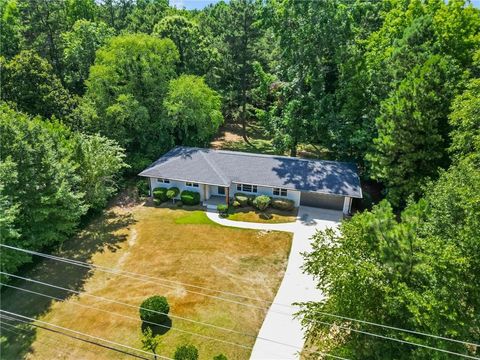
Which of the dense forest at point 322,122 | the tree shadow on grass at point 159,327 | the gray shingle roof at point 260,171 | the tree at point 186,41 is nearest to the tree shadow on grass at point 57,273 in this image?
the dense forest at point 322,122

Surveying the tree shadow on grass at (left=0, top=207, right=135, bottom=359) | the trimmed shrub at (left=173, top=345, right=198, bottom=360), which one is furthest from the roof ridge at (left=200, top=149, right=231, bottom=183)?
the trimmed shrub at (left=173, top=345, right=198, bottom=360)

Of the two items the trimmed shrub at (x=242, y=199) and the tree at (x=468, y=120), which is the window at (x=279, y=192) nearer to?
the trimmed shrub at (x=242, y=199)

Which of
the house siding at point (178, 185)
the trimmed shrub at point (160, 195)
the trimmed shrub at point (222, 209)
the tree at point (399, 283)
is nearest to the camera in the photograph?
the tree at point (399, 283)

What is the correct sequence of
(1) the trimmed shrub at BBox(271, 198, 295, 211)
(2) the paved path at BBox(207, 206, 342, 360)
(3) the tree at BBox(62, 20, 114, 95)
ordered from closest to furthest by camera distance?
(2) the paved path at BBox(207, 206, 342, 360), (1) the trimmed shrub at BBox(271, 198, 295, 211), (3) the tree at BBox(62, 20, 114, 95)

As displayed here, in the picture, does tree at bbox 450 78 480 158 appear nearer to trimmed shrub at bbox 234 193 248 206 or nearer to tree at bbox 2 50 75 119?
trimmed shrub at bbox 234 193 248 206

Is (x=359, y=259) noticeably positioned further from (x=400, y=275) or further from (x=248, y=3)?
(x=248, y=3)

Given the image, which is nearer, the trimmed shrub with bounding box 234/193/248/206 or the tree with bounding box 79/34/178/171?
the trimmed shrub with bounding box 234/193/248/206
